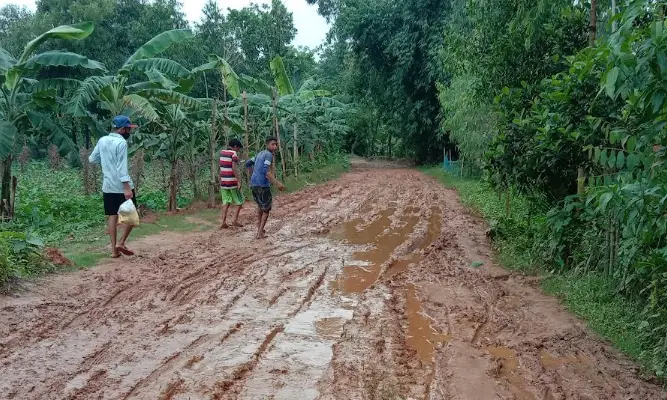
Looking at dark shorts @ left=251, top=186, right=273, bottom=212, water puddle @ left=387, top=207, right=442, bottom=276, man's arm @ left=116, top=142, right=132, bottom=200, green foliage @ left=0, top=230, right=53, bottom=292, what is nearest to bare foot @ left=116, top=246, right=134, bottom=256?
man's arm @ left=116, top=142, right=132, bottom=200

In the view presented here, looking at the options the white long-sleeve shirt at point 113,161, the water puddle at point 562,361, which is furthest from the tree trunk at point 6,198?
the water puddle at point 562,361

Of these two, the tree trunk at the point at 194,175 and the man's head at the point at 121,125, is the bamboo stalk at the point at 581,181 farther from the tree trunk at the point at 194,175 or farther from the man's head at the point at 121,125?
the tree trunk at the point at 194,175

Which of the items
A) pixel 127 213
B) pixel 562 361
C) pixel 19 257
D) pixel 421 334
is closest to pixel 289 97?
pixel 127 213

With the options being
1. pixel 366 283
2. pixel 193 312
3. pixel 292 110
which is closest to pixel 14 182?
pixel 193 312

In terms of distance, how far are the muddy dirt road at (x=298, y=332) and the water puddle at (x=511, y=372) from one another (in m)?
0.02

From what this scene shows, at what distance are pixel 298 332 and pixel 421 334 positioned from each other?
1.17 metres

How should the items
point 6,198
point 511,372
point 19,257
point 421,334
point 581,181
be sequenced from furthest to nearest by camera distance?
point 6,198
point 581,181
point 19,257
point 421,334
point 511,372

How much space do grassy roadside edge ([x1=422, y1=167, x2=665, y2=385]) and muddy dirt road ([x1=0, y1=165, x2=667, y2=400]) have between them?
0.16m

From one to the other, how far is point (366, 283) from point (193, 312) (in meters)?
2.34

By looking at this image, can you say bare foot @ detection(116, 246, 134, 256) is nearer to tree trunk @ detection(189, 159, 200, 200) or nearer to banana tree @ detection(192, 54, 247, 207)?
banana tree @ detection(192, 54, 247, 207)

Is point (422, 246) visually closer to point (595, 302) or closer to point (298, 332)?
point (595, 302)

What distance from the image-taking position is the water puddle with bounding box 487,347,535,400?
411 cm

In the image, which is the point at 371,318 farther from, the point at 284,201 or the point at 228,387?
the point at 284,201

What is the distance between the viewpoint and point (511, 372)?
4492mm
